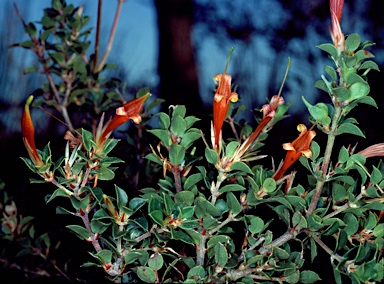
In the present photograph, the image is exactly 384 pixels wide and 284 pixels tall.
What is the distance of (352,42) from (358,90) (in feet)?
→ 0.14

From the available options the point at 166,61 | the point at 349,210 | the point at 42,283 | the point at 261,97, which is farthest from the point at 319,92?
the point at 349,210

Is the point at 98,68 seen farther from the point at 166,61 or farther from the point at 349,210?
the point at 166,61

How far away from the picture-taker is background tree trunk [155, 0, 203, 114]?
2.30 m

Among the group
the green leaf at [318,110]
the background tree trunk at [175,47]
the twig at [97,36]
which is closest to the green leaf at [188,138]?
the green leaf at [318,110]

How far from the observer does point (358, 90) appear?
0.43 meters

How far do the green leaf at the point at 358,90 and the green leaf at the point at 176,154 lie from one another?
16cm

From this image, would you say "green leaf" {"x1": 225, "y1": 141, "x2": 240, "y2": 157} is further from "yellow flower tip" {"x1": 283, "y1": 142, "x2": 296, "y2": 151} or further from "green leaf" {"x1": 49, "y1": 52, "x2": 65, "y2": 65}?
"green leaf" {"x1": 49, "y1": 52, "x2": 65, "y2": 65}

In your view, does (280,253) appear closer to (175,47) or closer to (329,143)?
(329,143)

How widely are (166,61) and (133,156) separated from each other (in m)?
1.66

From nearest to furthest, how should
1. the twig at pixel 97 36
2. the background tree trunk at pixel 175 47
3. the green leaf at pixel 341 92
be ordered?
the green leaf at pixel 341 92 < the twig at pixel 97 36 < the background tree trunk at pixel 175 47

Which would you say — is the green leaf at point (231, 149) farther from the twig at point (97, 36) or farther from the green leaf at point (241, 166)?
the twig at point (97, 36)

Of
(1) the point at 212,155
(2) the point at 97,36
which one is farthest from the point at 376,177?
(2) the point at 97,36

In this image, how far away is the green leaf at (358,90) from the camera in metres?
0.42

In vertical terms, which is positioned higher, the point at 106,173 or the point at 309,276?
the point at 106,173
